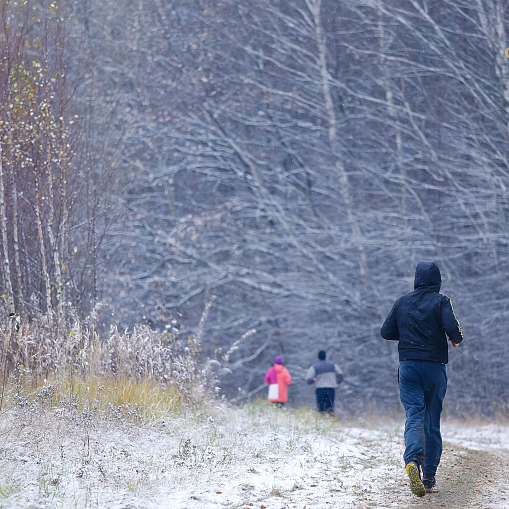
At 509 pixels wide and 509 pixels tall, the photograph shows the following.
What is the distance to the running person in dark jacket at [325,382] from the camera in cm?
1295

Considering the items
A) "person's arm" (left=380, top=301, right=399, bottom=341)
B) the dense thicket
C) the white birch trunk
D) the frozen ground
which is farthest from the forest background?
"person's arm" (left=380, top=301, right=399, bottom=341)

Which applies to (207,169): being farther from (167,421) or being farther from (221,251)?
(167,421)

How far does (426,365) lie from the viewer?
5535mm

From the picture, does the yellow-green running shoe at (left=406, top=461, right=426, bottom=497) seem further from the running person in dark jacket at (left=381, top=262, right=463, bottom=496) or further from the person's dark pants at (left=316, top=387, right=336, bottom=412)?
the person's dark pants at (left=316, top=387, right=336, bottom=412)

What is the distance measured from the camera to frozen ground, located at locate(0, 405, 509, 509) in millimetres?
4957

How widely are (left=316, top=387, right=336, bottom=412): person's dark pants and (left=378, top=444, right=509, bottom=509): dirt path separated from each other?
5238 millimetres

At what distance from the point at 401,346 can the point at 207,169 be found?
1450cm

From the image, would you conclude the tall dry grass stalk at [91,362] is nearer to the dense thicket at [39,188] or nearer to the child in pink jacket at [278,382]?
the dense thicket at [39,188]

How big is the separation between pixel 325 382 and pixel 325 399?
1.13 ft

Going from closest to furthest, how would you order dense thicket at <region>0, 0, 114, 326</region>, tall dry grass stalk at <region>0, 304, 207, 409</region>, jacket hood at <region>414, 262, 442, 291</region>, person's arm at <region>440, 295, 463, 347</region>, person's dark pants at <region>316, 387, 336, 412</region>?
person's arm at <region>440, 295, 463, 347</region>
jacket hood at <region>414, 262, 442, 291</region>
tall dry grass stalk at <region>0, 304, 207, 409</region>
dense thicket at <region>0, 0, 114, 326</region>
person's dark pants at <region>316, 387, 336, 412</region>

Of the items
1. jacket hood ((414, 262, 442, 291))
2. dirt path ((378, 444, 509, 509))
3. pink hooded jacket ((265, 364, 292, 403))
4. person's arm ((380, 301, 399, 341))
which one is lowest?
pink hooded jacket ((265, 364, 292, 403))

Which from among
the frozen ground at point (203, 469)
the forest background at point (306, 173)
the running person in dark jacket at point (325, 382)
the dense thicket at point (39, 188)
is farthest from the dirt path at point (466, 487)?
the forest background at point (306, 173)

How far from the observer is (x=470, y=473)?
6.41 metres

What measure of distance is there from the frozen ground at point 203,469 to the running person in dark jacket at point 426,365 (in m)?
0.41
